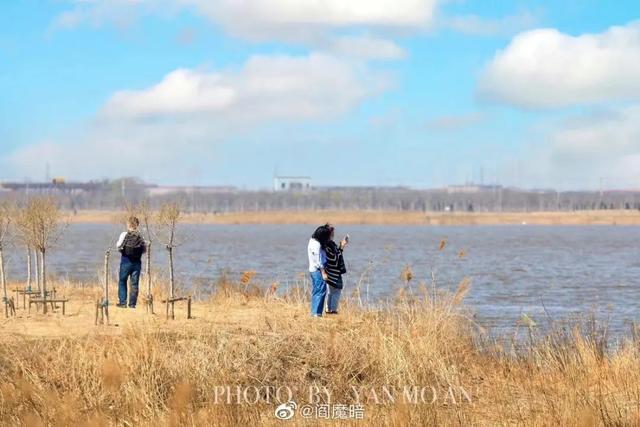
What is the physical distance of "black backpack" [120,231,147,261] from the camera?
56.1 feet

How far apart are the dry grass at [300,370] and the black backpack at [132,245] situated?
1.84 m

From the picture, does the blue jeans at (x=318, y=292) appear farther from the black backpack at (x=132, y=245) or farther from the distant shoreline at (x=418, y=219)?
the distant shoreline at (x=418, y=219)

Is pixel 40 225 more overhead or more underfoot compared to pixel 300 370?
more overhead

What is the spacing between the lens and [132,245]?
17.1 metres

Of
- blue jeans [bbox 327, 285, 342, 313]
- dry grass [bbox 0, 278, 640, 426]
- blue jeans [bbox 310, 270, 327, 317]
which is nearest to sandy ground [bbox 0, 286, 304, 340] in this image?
dry grass [bbox 0, 278, 640, 426]

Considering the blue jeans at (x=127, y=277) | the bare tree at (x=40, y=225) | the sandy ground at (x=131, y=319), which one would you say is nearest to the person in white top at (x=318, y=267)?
the sandy ground at (x=131, y=319)

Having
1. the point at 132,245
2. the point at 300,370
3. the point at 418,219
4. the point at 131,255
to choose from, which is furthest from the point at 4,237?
the point at 418,219

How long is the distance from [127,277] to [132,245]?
→ 796 mm

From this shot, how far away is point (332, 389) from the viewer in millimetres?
11891

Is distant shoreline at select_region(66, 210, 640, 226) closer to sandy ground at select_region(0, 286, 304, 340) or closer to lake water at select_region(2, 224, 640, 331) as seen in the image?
lake water at select_region(2, 224, 640, 331)

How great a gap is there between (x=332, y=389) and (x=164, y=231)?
25.9 feet

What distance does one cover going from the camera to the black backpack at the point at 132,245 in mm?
17109

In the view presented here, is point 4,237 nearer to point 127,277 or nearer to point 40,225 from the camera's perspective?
point 40,225

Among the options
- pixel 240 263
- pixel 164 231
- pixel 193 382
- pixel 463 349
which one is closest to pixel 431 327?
pixel 463 349
